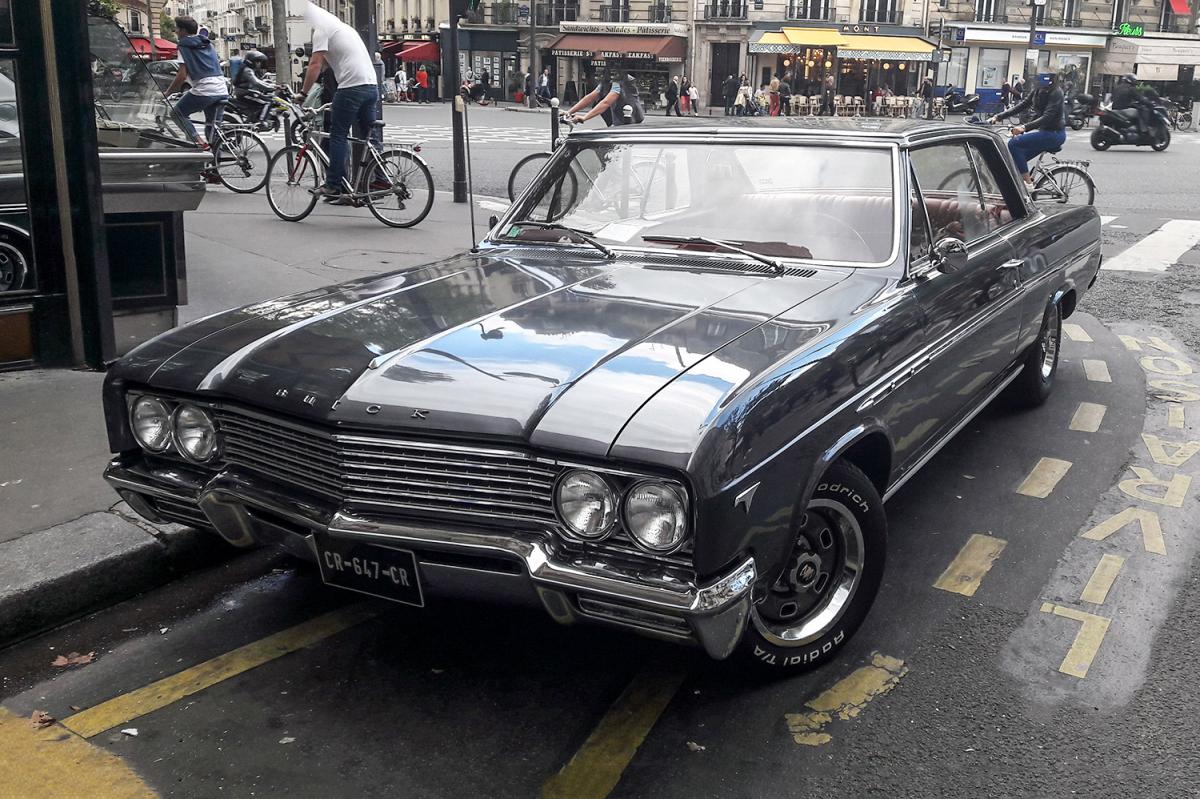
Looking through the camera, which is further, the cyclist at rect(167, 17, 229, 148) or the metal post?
the cyclist at rect(167, 17, 229, 148)

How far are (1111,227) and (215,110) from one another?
34.1ft

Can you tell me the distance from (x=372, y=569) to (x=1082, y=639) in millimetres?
2220

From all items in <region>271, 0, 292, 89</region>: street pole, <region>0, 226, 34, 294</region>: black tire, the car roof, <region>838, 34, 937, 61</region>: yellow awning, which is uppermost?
<region>838, 34, 937, 61</region>: yellow awning

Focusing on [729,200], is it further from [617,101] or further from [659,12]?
[659,12]

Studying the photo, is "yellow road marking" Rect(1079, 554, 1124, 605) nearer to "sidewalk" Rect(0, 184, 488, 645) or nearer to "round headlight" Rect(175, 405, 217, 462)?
"round headlight" Rect(175, 405, 217, 462)

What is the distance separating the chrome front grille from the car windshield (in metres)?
1.61

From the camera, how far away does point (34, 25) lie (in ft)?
17.7

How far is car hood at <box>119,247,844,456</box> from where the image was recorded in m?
2.78

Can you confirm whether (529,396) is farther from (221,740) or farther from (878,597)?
(878,597)

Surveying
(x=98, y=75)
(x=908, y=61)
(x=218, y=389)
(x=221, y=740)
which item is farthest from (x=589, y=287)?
(x=908, y=61)

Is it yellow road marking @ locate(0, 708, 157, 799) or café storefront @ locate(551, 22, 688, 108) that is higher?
café storefront @ locate(551, 22, 688, 108)

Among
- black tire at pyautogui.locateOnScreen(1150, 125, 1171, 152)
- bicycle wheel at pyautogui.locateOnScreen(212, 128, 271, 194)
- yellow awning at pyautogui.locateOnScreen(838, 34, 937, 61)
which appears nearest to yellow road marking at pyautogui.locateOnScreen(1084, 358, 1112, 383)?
bicycle wheel at pyautogui.locateOnScreen(212, 128, 271, 194)

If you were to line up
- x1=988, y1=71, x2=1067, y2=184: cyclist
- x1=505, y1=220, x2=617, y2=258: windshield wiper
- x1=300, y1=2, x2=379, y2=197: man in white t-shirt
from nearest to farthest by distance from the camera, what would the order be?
x1=505, y1=220, x2=617, y2=258: windshield wiper < x1=300, y1=2, x2=379, y2=197: man in white t-shirt < x1=988, y1=71, x2=1067, y2=184: cyclist

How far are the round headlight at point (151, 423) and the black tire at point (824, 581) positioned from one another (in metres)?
1.81
